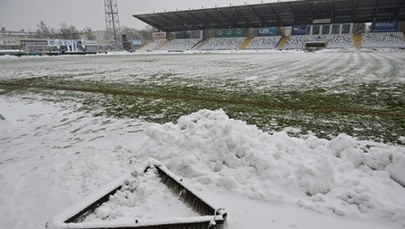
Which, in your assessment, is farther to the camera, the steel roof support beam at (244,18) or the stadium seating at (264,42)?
the stadium seating at (264,42)

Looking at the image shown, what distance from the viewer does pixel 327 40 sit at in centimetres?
5369

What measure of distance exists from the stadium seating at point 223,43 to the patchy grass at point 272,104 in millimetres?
54636

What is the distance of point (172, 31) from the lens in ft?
244

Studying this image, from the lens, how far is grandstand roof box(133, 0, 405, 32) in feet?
153

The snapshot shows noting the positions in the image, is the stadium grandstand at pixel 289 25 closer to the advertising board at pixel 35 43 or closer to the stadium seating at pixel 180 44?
the stadium seating at pixel 180 44

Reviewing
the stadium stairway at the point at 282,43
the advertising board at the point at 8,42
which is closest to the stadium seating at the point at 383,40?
the stadium stairway at the point at 282,43

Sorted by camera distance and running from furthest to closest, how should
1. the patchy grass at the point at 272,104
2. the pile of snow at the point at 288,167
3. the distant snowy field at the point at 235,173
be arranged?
the patchy grass at the point at 272,104 < the pile of snow at the point at 288,167 < the distant snowy field at the point at 235,173

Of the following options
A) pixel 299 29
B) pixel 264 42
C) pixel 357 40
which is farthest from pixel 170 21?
pixel 357 40

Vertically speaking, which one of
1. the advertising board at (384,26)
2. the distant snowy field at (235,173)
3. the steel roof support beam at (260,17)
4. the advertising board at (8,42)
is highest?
the steel roof support beam at (260,17)

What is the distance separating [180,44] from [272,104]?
66.0 m

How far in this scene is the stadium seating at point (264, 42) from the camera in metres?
58.2

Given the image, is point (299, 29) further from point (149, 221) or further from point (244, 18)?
point (149, 221)

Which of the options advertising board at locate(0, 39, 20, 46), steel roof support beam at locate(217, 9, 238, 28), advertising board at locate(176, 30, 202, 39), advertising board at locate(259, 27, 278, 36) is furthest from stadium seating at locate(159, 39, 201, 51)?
advertising board at locate(0, 39, 20, 46)

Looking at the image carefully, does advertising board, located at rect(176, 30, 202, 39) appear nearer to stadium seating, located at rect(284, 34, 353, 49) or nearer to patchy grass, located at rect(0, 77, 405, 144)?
stadium seating, located at rect(284, 34, 353, 49)
